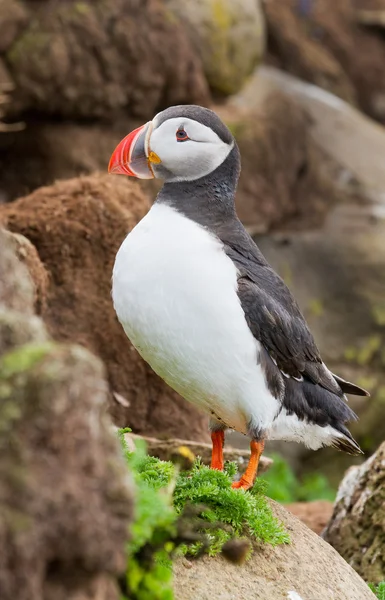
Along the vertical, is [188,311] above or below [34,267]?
above

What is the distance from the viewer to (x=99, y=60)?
11281 millimetres

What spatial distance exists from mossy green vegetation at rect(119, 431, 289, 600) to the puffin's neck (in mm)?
1197

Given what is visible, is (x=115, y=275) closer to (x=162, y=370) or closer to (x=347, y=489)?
(x=162, y=370)

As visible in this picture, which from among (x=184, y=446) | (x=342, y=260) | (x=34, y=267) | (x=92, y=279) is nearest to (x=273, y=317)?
(x=184, y=446)

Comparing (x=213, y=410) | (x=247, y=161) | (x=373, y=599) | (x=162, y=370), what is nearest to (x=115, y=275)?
(x=162, y=370)

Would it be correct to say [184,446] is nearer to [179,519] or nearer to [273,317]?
[273,317]

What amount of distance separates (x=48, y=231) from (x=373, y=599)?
3.55m

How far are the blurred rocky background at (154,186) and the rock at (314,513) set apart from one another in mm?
31

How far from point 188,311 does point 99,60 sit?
23.4 ft

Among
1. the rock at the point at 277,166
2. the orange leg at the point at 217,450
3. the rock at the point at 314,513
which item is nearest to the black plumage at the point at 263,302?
the orange leg at the point at 217,450

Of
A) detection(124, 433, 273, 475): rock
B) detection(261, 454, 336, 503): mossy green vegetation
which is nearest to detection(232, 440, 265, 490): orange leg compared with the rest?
detection(124, 433, 273, 475): rock

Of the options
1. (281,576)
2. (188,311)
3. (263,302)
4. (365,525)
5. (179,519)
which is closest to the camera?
(179,519)

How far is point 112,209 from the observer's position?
23.8ft

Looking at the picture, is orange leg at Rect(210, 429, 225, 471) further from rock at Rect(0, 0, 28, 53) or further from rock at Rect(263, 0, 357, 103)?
rock at Rect(263, 0, 357, 103)
